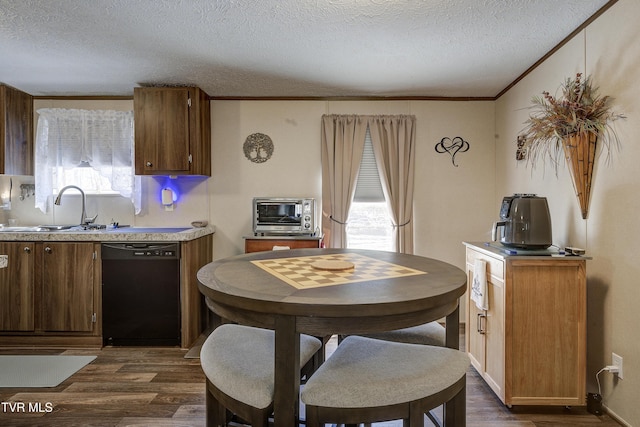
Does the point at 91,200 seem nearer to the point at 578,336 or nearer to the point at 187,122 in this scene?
the point at 187,122

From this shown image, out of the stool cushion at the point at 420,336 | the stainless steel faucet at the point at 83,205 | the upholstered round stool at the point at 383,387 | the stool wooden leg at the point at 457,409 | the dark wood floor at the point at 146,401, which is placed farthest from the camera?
the stainless steel faucet at the point at 83,205

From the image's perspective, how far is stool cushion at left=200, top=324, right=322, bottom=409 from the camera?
109 cm

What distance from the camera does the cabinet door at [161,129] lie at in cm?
324

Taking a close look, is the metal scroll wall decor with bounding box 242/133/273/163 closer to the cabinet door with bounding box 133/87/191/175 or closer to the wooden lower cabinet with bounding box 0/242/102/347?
the cabinet door with bounding box 133/87/191/175

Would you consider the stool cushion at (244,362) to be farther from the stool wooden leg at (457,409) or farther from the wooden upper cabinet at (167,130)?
the wooden upper cabinet at (167,130)

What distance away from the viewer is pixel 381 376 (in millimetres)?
1113

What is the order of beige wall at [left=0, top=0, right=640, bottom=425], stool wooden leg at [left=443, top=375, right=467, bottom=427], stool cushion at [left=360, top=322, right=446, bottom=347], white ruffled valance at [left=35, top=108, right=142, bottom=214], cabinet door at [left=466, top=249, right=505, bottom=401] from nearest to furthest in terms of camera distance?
stool wooden leg at [left=443, top=375, right=467, bottom=427] → stool cushion at [left=360, top=322, right=446, bottom=347] → cabinet door at [left=466, top=249, right=505, bottom=401] → white ruffled valance at [left=35, top=108, right=142, bottom=214] → beige wall at [left=0, top=0, right=640, bottom=425]

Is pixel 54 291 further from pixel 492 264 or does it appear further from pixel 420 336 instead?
pixel 492 264

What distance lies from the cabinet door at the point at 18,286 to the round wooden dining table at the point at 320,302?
2.47 metres

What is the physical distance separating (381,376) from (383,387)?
0.17 ft

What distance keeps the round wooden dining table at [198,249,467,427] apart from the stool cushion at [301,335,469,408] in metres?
0.10

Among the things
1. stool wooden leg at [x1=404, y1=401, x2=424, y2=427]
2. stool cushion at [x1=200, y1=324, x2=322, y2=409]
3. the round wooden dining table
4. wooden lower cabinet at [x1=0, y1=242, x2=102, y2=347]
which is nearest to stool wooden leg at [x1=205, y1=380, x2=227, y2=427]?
stool cushion at [x1=200, y1=324, x2=322, y2=409]

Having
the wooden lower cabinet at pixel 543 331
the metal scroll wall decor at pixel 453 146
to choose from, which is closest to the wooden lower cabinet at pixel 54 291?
the wooden lower cabinet at pixel 543 331

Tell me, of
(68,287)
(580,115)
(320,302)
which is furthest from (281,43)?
(68,287)
